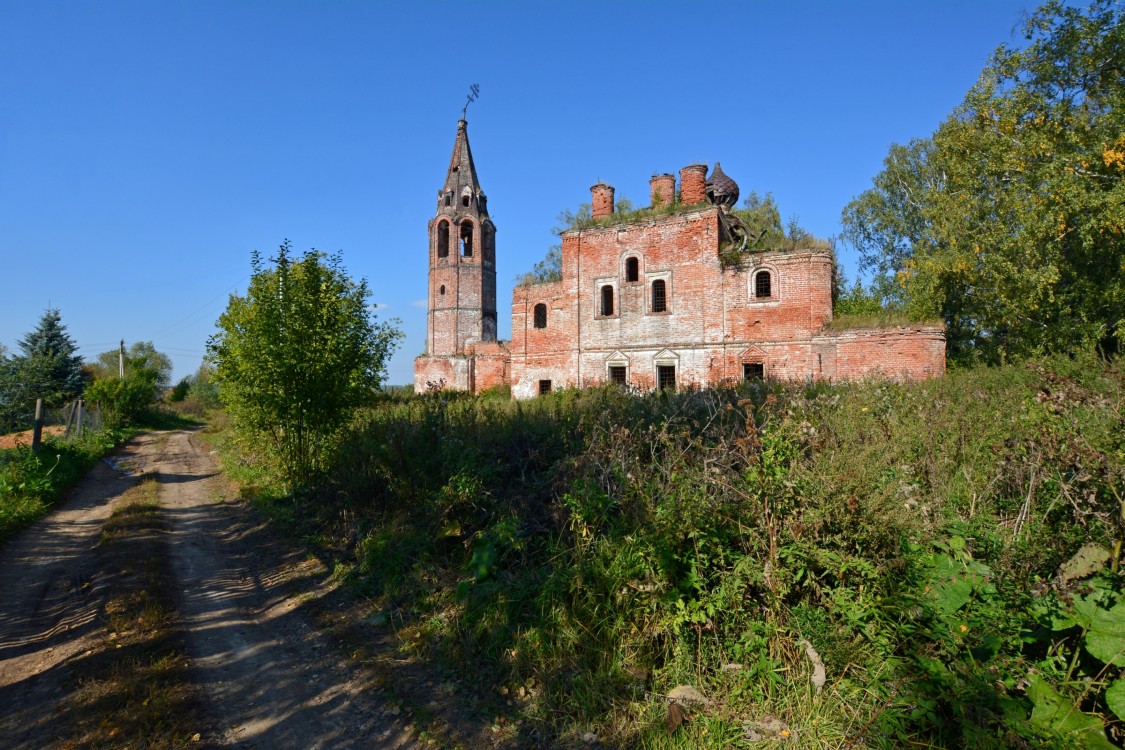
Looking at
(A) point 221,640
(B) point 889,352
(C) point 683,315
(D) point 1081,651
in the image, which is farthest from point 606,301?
(D) point 1081,651

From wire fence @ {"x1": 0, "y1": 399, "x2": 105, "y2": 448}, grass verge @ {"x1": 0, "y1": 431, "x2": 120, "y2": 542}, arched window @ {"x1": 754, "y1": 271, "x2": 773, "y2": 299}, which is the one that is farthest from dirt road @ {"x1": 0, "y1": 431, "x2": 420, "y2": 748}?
arched window @ {"x1": 754, "y1": 271, "x2": 773, "y2": 299}

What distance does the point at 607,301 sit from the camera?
81.2 feet

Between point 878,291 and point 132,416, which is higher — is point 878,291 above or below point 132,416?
above

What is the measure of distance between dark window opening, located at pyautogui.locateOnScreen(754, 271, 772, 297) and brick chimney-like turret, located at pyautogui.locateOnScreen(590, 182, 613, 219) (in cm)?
750

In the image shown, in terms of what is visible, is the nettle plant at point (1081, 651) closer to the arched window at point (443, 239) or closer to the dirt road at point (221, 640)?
the dirt road at point (221, 640)

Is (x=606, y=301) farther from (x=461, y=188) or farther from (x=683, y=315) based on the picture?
(x=461, y=188)

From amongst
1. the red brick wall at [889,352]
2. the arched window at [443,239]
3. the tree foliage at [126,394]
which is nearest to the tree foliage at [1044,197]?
the red brick wall at [889,352]

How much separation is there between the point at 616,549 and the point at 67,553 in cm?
761

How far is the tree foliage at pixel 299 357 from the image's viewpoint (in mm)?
10664

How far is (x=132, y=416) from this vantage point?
90.0 ft

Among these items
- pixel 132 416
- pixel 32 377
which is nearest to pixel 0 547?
pixel 32 377

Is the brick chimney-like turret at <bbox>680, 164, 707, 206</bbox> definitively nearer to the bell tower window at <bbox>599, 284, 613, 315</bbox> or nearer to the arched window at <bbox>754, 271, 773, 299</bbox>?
the arched window at <bbox>754, 271, 773, 299</bbox>

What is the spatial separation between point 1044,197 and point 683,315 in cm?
1118

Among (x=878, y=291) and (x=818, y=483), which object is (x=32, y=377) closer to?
(x=818, y=483)
